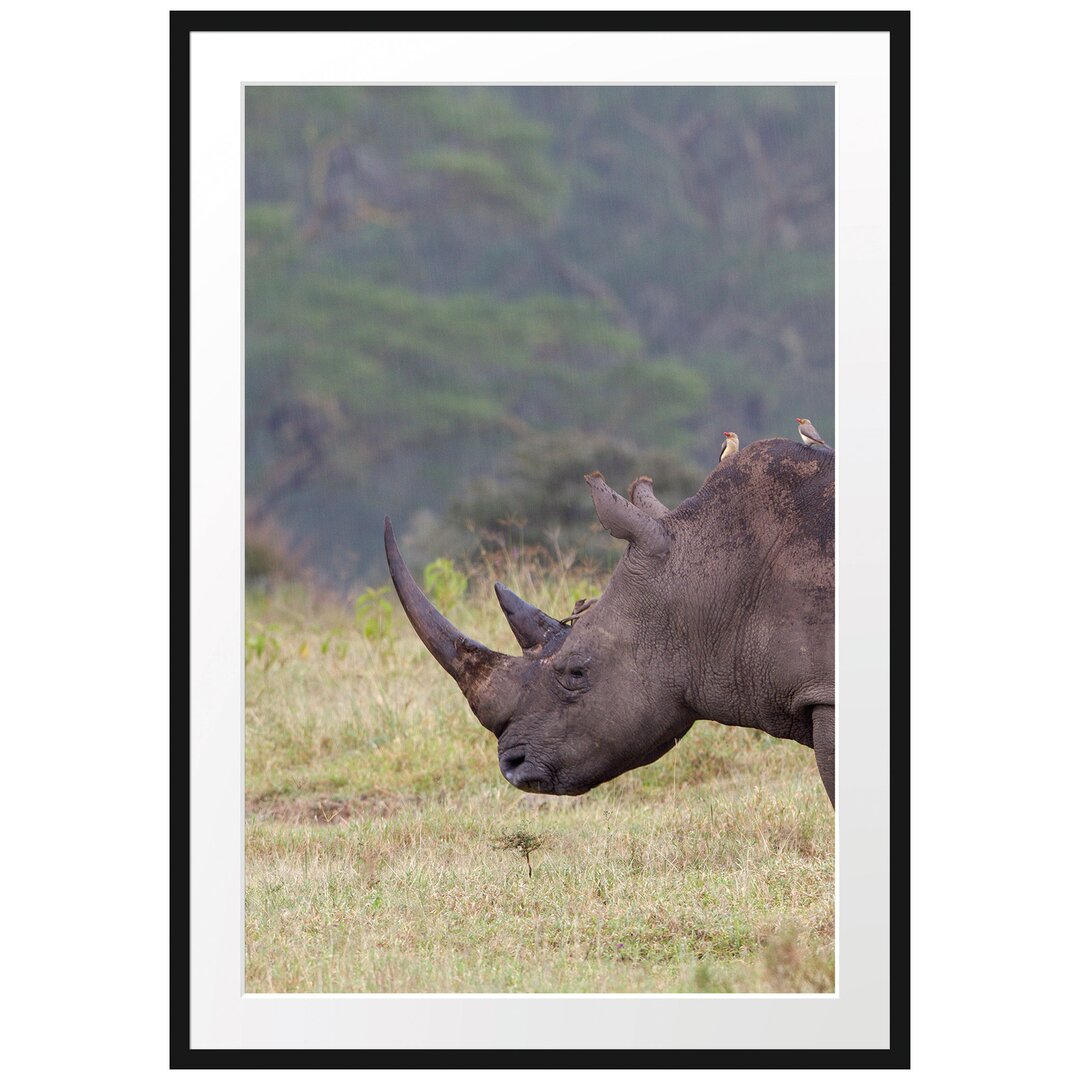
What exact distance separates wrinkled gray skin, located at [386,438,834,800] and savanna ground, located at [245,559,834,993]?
2.08ft

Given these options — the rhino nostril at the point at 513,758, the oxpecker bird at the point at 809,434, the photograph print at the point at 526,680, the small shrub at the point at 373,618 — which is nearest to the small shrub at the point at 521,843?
the photograph print at the point at 526,680

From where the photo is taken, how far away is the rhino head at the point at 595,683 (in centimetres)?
611

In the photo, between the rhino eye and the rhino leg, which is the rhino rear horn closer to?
the rhino eye

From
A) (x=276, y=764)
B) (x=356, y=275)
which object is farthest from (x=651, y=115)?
(x=276, y=764)

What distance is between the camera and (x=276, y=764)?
9.16m

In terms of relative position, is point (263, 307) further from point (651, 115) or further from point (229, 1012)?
point (229, 1012)

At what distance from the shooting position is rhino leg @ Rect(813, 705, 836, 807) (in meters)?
5.89

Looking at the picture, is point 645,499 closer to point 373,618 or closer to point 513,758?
point 513,758

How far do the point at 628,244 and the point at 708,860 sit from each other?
2166cm

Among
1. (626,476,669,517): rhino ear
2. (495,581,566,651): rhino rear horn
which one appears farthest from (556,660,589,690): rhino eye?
(626,476,669,517): rhino ear

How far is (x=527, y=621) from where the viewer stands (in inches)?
251

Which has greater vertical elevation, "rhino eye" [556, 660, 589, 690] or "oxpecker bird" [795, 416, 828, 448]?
"oxpecker bird" [795, 416, 828, 448]

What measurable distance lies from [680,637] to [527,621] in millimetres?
580

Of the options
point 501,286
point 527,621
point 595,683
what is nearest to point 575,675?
point 595,683
